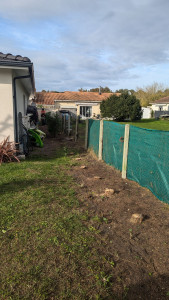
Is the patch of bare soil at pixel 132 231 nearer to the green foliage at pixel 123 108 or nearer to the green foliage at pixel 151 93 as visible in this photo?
the green foliage at pixel 123 108

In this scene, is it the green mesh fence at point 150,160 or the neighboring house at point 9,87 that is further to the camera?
the neighboring house at point 9,87

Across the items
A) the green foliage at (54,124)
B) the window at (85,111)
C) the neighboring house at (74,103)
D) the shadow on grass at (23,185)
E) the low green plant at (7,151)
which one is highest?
the neighboring house at (74,103)

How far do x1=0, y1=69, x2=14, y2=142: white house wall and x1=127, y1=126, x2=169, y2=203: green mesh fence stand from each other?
13.2ft

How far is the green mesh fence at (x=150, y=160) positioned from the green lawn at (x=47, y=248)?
1.50m

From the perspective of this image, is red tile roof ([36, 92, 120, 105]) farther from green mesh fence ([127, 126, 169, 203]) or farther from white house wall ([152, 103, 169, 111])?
green mesh fence ([127, 126, 169, 203])

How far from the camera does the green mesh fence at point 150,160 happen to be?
394cm

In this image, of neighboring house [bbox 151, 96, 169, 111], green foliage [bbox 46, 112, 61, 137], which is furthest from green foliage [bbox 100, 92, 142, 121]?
neighboring house [bbox 151, 96, 169, 111]

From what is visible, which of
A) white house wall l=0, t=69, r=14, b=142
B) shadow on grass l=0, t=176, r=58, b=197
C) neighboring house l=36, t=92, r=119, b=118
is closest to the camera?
shadow on grass l=0, t=176, r=58, b=197

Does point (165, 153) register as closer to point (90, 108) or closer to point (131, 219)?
point (131, 219)

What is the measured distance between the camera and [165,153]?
3910 millimetres

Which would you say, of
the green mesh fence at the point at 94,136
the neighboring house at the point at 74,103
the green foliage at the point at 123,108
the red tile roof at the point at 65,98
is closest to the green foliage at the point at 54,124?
the green mesh fence at the point at 94,136

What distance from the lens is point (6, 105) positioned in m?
6.96

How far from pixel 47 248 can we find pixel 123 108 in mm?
24249

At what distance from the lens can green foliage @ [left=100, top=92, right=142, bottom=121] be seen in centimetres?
2575
